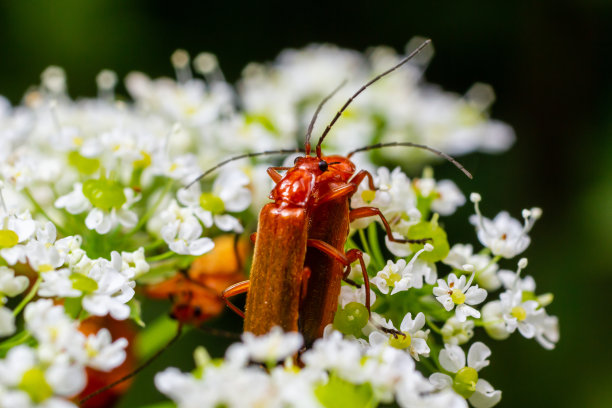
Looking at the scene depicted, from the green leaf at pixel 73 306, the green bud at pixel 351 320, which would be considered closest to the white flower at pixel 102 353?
the green leaf at pixel 73 306

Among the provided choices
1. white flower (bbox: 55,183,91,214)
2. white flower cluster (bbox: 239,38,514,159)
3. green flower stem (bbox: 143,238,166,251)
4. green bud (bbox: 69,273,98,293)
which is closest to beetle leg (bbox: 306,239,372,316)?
green flower stem (bbox: 143,238,166,251)

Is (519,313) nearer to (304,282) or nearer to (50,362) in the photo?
(304,282)

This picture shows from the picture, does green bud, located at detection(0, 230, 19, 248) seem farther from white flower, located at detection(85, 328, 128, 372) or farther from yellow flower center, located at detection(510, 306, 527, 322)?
yellow flower center, located at detection(510, 306, 527, 322)

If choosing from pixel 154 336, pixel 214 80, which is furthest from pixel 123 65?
pixel 154 336

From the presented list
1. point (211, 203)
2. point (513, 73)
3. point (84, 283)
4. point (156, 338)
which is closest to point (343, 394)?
point (84, 283)

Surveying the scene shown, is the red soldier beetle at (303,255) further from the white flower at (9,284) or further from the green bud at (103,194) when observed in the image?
the white flower at (9,284)

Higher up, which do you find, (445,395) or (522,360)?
(445,395)

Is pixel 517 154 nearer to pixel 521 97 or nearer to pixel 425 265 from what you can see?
pixel 521 97
